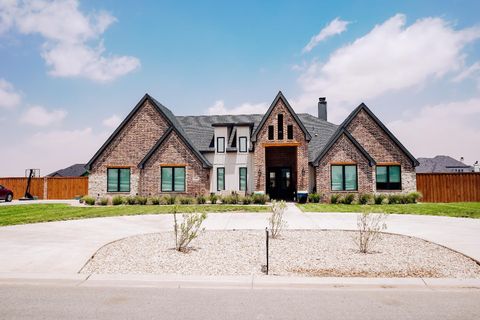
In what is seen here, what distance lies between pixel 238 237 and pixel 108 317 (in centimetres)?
615

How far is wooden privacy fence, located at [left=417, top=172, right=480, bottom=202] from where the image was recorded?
25.8 m

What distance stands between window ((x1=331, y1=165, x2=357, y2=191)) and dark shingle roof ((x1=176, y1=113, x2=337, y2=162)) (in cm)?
265

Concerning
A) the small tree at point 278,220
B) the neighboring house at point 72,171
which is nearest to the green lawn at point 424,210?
the small tree at point 278,220

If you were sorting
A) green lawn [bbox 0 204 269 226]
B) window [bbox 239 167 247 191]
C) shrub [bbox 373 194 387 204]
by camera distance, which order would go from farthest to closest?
window [bbox 239 167 247 191] → shrub [bbox 373 194 387 204] → green lawn [bbox 0 204 269 226]

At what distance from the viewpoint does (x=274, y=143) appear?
83.9 feet

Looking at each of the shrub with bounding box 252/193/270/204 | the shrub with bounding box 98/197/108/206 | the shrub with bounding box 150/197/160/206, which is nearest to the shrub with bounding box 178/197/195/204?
the shrub with bounding box 150/197/160/206

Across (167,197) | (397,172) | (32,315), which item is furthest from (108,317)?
(397,172)

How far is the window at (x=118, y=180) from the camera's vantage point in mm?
26406

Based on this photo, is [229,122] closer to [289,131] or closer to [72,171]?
[289,131]

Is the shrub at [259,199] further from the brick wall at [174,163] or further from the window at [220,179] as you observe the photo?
the window at [220,179]

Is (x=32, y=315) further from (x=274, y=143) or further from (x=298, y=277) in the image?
(x=274, y=143)

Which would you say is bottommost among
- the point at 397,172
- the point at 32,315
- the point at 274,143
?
the point at 32,315

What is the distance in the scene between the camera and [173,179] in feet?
84.6

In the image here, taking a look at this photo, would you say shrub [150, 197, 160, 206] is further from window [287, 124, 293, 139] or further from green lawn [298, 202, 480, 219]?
window [287, 124, 293, 139]
